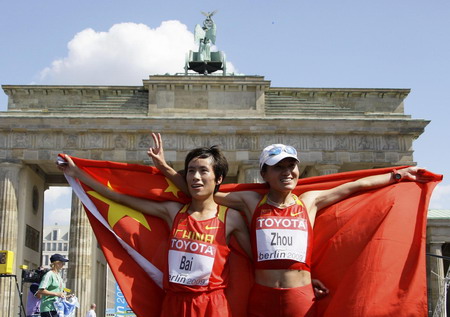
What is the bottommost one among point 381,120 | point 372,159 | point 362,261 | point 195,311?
point 195,311

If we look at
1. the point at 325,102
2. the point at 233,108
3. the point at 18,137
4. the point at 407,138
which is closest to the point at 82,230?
the point at 18,137

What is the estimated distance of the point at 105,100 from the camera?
29.0m

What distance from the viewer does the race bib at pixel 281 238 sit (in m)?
4.91

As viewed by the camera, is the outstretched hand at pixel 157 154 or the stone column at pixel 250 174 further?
the stone column at pixel 250 174

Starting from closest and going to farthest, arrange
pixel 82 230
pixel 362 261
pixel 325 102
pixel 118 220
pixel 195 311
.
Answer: pixel 195 311 → pixel 362 261 → pixel 118 220 → pixel 82 230 → pixel 325 102

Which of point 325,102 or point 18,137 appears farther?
point 325,102

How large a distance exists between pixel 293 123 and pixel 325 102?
2.54 m

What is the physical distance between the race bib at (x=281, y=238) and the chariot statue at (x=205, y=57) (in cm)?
2634

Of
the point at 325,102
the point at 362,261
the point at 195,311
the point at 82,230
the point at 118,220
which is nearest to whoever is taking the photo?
the point at 195,311

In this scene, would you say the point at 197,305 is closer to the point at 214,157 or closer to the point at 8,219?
the point at 214,157

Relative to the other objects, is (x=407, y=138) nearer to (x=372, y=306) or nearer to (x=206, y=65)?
(x=206, y=65)

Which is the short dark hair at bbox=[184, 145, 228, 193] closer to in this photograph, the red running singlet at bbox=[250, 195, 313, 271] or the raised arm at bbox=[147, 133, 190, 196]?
the raised arm at bbox=[147, 133, 190, 196]

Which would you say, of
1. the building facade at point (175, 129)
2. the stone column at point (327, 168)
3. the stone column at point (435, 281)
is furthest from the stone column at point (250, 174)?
the stone column at point (435, 281)

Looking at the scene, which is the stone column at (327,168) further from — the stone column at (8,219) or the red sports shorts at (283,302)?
the red sports shorts at (283,302)
